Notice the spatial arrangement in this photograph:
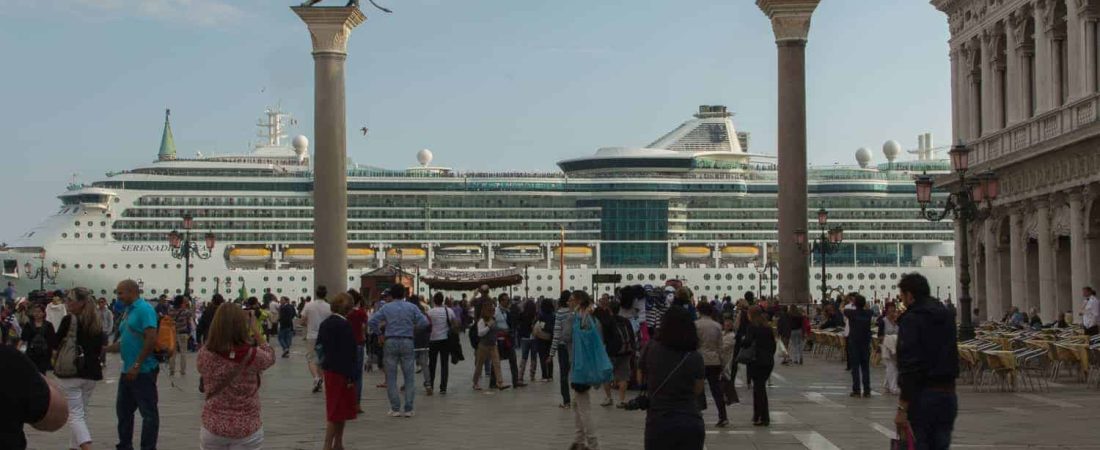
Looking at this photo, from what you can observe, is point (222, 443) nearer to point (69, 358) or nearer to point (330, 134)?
point (69, 358)

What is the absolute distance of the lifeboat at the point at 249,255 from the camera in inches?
3155

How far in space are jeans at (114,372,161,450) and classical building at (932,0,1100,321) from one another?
1744cm

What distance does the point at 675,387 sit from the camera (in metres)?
8.07

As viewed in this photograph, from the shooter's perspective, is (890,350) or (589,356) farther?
(890,350)

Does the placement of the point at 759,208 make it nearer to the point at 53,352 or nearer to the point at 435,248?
the point at 435,248

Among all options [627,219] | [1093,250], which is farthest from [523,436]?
[627,219]

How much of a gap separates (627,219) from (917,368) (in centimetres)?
8096

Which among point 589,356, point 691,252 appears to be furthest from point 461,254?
point 589,356

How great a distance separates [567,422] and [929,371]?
6.35 meters

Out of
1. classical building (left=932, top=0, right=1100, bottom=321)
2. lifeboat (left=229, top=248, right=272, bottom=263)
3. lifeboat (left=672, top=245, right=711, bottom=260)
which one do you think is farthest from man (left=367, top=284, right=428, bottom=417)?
lifeboat (left=672, top=245, right=711, bottom=260)

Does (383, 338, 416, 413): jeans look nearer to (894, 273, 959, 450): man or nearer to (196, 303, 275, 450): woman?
(196, 303, 275, 450): woman

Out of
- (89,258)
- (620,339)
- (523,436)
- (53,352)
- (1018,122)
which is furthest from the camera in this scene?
(89,258)

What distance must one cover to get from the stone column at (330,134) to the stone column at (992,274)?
632 inches

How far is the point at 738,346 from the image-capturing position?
16.3 metres
